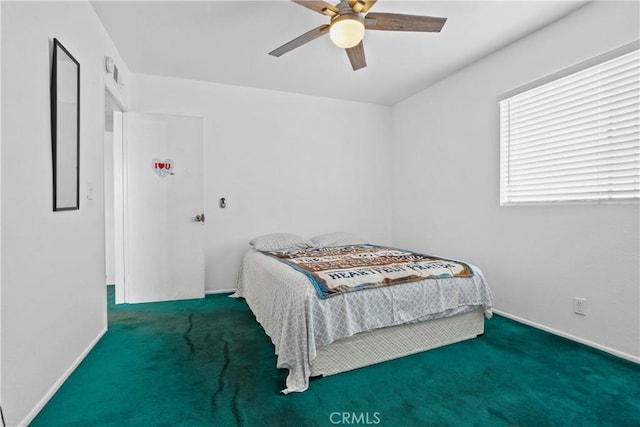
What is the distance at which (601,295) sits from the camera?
2.29m

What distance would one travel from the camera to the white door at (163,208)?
3441 mm

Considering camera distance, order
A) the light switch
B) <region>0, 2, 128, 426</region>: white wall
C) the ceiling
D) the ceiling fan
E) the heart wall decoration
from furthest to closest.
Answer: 1. the heart wall decoration
2. the ceiling
3. the light switch
4. the ceiling fan
5. <region>0, 2, 128, 426</region>: white wall

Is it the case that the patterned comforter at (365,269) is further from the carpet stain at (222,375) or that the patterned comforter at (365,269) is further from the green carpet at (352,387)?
the carpet stain at (222,375)

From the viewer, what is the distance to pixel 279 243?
142 inches

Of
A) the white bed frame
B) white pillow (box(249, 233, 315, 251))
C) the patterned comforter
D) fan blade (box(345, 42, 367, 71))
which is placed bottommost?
the white bed frame

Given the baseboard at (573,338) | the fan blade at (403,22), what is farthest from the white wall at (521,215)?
the fan blade at (403,22)

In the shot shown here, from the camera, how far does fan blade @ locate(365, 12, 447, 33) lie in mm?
2006

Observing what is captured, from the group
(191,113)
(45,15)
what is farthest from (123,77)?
(45,15)

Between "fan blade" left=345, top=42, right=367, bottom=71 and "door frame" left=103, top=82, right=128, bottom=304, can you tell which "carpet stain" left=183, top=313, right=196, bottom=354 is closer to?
"door frame" left=103, top=82, right=128, bottom=304

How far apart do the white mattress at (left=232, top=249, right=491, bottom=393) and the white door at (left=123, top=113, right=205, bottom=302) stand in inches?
52.9

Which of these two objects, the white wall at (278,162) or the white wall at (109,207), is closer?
the white wall at (278,162)

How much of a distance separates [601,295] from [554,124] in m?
1.38

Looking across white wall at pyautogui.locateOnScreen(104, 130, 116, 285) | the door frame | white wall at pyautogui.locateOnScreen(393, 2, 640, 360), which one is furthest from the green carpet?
white wall at pyautogui.locateOnScreen(104, 130, 116, 285)

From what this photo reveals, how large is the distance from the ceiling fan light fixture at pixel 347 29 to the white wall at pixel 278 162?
2.22 meters
